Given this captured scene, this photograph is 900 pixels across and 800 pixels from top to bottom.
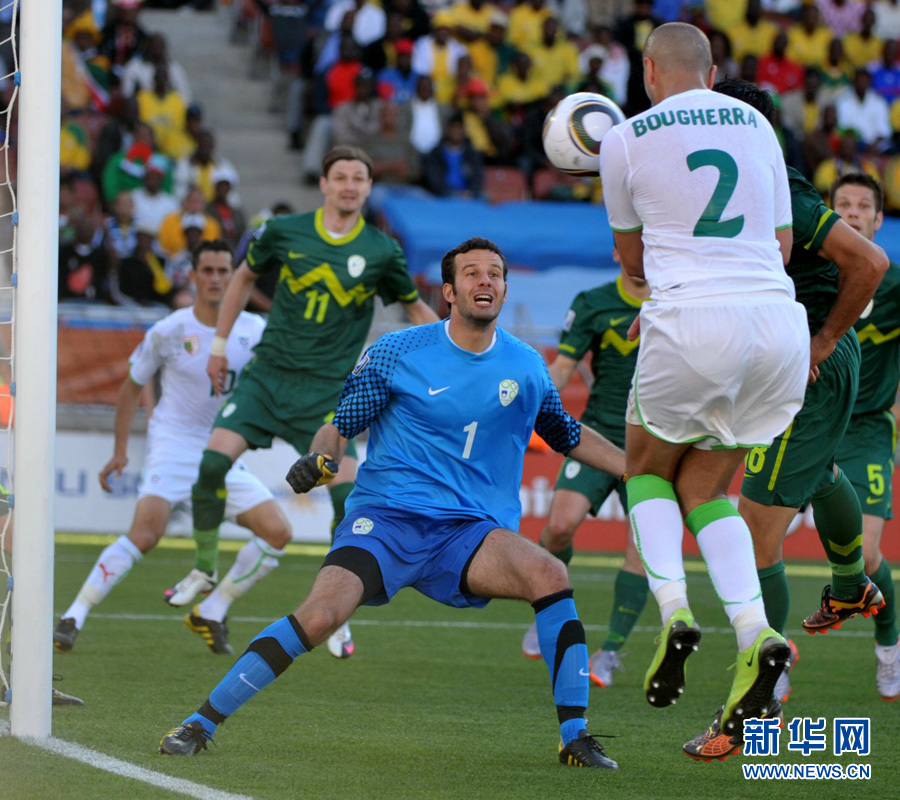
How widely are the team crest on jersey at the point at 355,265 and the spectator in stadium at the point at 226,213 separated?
7.76 meters

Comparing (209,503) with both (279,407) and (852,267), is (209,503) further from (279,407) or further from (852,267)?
(852,267)

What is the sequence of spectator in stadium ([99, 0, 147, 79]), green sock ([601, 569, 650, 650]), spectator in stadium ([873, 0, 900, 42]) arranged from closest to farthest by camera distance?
green sock ([601, 569, 650, 650]) → spectator in stadium ([99, 0, 147, 79]) → spectator in stadium ([873, 0, 900, 42])

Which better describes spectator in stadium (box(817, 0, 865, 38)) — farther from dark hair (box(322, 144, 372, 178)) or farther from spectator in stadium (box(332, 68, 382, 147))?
dark hair (box(322, 144, 372, 178))

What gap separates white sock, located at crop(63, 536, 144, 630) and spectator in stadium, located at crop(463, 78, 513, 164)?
1067 centimetres

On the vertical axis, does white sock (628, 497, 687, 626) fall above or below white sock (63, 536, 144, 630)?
above

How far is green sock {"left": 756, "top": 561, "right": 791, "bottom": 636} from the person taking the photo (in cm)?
620

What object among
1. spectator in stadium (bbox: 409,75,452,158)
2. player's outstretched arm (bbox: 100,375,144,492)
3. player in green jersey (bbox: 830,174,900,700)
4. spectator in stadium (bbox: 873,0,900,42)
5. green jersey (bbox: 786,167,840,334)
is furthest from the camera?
spectator in stadium (bbox: 873,0,900,42)

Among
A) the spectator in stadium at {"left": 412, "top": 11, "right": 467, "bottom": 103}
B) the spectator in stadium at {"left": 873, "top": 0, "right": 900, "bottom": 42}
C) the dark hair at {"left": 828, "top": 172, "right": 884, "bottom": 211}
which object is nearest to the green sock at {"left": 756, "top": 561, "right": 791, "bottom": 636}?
the dark hair at {"left": 828, "top": 172, "right": 884, "bottom": 211}

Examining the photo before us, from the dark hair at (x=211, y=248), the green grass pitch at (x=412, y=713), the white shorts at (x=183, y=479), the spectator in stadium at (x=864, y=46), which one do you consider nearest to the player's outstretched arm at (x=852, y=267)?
Result: the green grass pitch at (x=412, y=713)

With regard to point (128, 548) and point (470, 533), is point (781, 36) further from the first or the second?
point (470, 533)

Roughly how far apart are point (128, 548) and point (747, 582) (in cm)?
458

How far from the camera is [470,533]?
524cm

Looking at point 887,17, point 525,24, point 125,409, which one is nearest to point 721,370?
point 125,409

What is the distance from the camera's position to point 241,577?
8.18m
